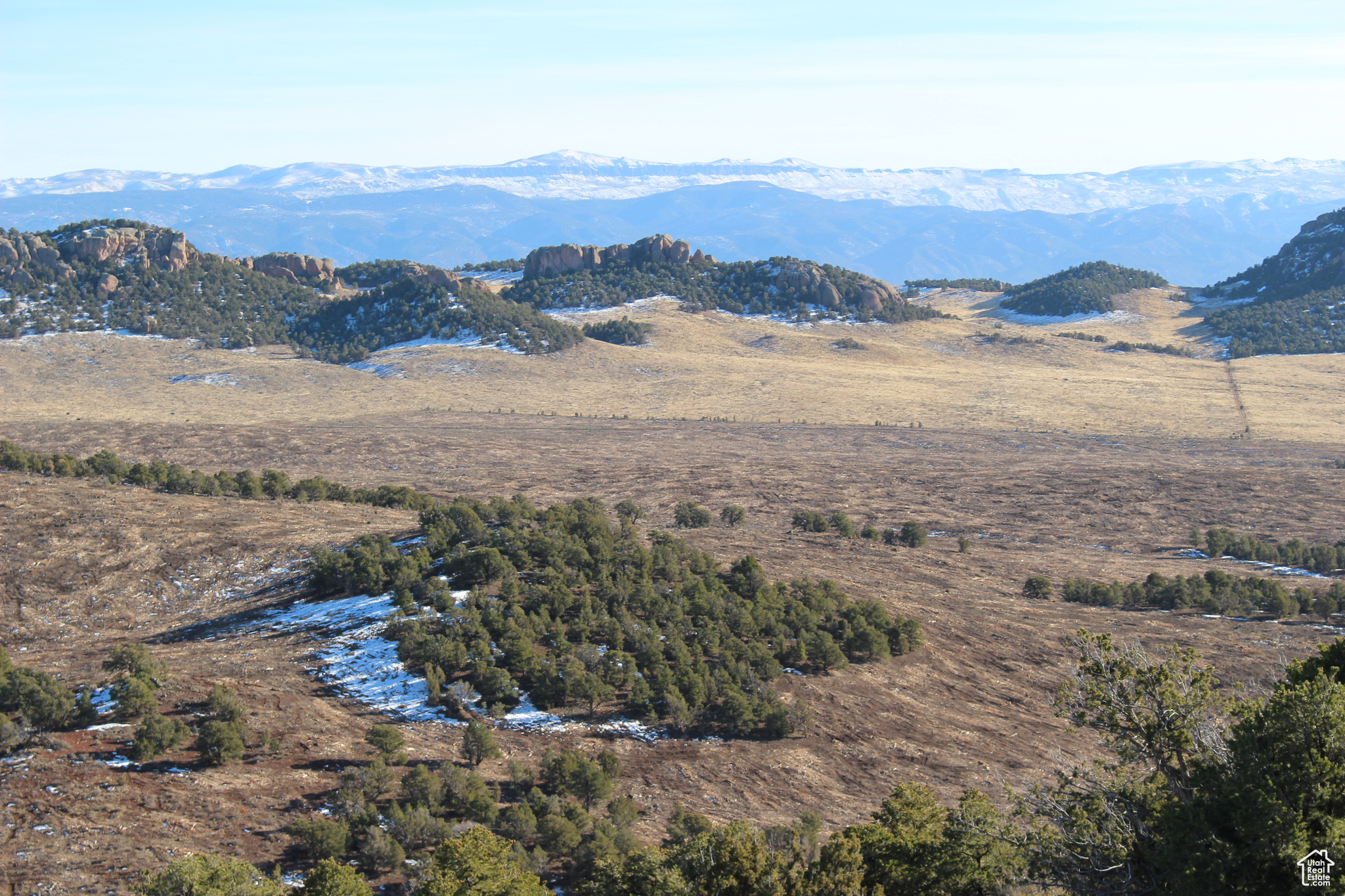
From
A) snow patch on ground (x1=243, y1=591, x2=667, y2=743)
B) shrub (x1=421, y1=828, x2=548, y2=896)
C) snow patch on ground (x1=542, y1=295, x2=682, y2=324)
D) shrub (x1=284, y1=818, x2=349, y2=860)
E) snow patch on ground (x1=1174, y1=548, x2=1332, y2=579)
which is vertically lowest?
snow patch on ground (x1=1174, y1=548, x2=1332, y2=579)

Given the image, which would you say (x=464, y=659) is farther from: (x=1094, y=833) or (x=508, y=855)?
(x=1094, y=833)

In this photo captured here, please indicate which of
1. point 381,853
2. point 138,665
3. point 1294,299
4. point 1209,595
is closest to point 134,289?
point 138,665

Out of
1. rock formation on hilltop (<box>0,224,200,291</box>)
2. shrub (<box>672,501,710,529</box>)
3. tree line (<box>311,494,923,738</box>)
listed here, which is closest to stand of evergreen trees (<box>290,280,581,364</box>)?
rock formation on hilltop (<box>0,224,200,291</box>)

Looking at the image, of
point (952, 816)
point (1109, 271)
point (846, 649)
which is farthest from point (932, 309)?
point (952, 816)

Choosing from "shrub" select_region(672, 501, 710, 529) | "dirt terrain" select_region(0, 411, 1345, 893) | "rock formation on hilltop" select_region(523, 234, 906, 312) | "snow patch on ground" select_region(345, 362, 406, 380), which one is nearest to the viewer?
"dirt terrain" select_region(0, 411, 1345, 893)

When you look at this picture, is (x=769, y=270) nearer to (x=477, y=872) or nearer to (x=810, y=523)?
(x=810, y=523)

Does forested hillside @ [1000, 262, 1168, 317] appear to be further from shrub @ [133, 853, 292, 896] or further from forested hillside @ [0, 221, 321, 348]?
shrub @ [133, 853, 292, 896]
